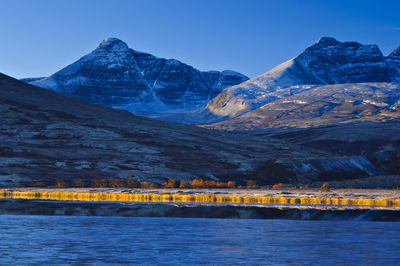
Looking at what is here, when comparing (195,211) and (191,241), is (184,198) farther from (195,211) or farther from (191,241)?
(191,241)

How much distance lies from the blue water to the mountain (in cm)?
3891

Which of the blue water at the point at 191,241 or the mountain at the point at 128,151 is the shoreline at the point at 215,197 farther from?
the blue water at the point at 191,241

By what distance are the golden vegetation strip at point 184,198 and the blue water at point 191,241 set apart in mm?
14803

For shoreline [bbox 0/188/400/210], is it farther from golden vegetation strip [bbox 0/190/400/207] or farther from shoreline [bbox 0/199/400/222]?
shoreline [bbox 0/199/400/222]

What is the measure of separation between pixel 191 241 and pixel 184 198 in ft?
89.9

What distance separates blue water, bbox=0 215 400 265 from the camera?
2333 cm

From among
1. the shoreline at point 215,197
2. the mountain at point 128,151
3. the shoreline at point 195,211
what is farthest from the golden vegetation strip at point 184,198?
the mountain at point 128,151

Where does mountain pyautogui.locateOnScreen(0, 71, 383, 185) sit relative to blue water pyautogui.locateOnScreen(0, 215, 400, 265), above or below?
above

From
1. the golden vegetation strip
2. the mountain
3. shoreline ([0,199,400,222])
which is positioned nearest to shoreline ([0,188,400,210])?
the golden vegetation strip

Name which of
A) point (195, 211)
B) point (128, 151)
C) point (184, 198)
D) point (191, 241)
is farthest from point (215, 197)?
point (128, 151)

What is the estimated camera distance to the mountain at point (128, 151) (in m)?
89.0

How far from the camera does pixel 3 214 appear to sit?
132ft

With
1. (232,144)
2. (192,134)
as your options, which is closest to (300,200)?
(232,144)

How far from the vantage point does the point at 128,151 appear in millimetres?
113062
